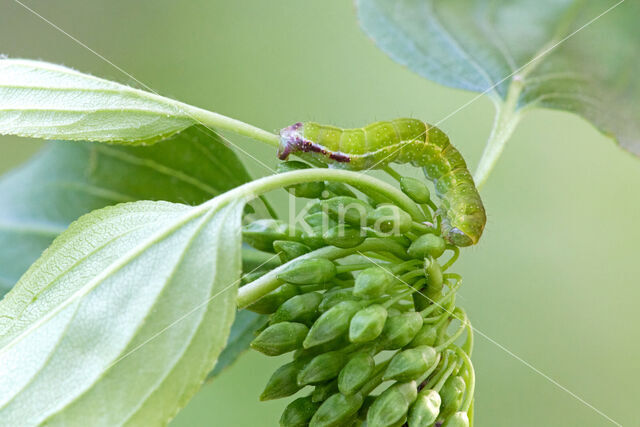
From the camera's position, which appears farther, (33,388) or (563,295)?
(563,295)

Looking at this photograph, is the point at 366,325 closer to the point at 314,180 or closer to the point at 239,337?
the point at 314,180

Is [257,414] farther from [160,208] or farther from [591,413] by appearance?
[160,208]

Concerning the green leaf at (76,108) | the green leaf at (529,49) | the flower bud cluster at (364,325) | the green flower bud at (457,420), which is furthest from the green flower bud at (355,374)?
the green leaf at (529,49)

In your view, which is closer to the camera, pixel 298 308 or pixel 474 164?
pixel 298 308

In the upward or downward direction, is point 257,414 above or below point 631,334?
below

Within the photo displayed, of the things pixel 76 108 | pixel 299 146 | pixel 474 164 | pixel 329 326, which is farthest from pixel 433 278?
pixel 474 164

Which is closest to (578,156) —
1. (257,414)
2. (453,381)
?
(257,414)

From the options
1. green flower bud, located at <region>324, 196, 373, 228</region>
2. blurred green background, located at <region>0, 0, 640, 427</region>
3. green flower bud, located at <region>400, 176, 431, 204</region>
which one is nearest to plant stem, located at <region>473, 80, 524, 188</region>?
green flower bud, located at <region>400, 176, 431, 204</region>
